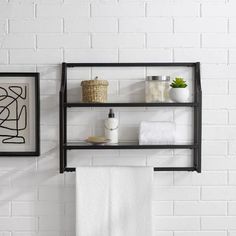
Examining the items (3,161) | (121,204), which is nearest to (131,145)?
(121,204)

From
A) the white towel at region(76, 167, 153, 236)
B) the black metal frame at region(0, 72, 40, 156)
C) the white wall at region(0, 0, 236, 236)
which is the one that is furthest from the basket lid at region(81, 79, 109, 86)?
the white towel at region(76, 167, 153, 236)

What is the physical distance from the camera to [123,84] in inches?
83.4

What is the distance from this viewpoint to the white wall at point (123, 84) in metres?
2.11

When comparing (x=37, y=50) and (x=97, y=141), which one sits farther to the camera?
(x=37, y=50)

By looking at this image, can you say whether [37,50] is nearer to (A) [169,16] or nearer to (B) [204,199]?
(A) [169,16]

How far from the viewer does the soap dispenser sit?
2.04 meters

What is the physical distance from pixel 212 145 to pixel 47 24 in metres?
1.02

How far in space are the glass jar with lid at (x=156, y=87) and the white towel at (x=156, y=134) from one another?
12 cm

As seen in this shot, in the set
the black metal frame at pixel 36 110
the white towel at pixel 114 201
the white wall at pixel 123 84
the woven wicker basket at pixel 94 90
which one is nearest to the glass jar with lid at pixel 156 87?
the white wall at pixel 123 84

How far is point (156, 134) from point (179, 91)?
229 mm

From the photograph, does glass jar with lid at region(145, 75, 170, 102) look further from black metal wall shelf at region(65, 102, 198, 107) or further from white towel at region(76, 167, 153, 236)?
white towel at region(76, 167, 153, 236)

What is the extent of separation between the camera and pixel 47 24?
2.11 meters

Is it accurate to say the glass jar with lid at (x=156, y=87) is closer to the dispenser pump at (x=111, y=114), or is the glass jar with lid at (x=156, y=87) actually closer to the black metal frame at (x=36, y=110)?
the dispenser pump at (x=111, y=114)

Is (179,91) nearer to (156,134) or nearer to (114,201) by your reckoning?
(156,134)
